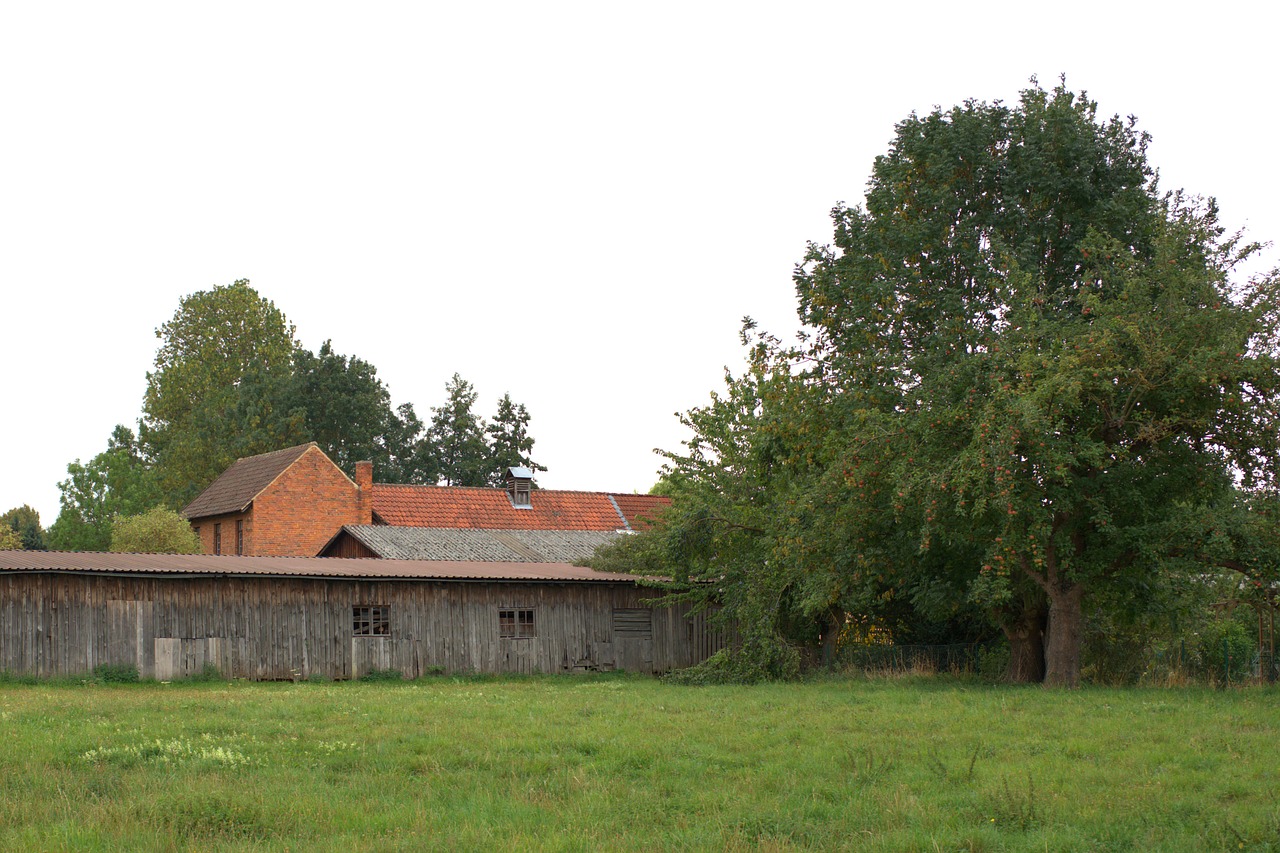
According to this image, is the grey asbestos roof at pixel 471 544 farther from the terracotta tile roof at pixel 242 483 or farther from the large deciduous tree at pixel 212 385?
the large deciduous tree at pixel 212 385

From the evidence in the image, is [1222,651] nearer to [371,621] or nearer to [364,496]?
[371,621]

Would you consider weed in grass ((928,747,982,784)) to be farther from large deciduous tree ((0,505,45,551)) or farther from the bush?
large deciduous tree ((0,505,45,551))

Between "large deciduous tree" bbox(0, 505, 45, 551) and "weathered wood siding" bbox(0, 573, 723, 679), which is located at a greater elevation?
"large deciduous tree" bbox(0, 505, 45, 551)

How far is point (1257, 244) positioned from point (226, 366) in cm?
6030

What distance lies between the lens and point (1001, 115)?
25750 mm

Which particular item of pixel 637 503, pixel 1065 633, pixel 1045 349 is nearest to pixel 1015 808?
pixel 1045 349

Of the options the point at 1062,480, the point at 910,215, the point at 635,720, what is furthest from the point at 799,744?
the point at 910,215

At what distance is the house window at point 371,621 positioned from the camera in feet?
105

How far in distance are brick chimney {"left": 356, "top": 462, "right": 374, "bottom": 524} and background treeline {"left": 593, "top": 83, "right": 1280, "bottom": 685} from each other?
90.3ft

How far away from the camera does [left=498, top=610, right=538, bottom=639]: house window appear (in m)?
33.8

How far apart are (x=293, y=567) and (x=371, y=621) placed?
2425 millimetres

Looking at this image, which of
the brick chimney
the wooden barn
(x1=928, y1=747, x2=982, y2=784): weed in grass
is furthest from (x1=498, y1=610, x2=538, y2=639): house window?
the brick chimney

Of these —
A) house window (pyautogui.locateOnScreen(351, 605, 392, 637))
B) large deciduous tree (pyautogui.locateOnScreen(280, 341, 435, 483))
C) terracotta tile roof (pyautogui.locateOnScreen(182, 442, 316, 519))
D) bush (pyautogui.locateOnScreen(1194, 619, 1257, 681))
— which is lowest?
bush (pyautogui.locateOnScreen(1194, 619, 1257, 681))

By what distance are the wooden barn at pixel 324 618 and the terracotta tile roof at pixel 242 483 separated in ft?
65.6
